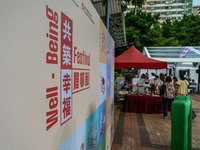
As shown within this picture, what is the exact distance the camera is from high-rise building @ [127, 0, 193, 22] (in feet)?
261

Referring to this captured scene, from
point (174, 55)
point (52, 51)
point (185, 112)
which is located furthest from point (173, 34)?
point (52, 51)

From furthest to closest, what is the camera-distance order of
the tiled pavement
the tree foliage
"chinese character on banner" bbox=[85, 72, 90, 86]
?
the tree foliage
the tiled pavement
"chinese character on banner" bbox=[85, 72, 90, 86]

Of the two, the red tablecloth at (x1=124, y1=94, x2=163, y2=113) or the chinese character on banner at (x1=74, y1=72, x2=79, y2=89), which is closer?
the chinese character on banner at (x1=74, y1=72, x2=79, y2=89)

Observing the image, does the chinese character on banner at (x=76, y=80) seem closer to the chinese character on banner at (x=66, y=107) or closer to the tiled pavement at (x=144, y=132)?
the chinese character on banner at (x=66, y=107)

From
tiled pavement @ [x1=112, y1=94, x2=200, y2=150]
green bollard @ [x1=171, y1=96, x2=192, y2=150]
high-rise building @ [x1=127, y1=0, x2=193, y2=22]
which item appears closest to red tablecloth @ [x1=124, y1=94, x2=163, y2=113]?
tiled pavement @ [x1=112, y1=94, x2=200, y2=150]

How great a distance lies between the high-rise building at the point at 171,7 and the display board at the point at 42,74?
272ft

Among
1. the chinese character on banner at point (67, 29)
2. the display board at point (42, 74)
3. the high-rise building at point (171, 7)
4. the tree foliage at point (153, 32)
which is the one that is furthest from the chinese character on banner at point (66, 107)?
the high-rise building at point (171, 7)

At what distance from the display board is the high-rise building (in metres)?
83.0

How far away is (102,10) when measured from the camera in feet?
25.4

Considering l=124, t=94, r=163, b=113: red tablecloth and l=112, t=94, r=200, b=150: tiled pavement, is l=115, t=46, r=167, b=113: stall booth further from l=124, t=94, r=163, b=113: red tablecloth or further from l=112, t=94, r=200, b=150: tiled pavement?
l=112, t=94, r=200, b=150: tiled pavement

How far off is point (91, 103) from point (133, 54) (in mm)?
6372

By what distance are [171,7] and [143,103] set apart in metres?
85.8

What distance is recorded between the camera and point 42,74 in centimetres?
97

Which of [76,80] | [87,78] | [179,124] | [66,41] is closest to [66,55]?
[66,41]
